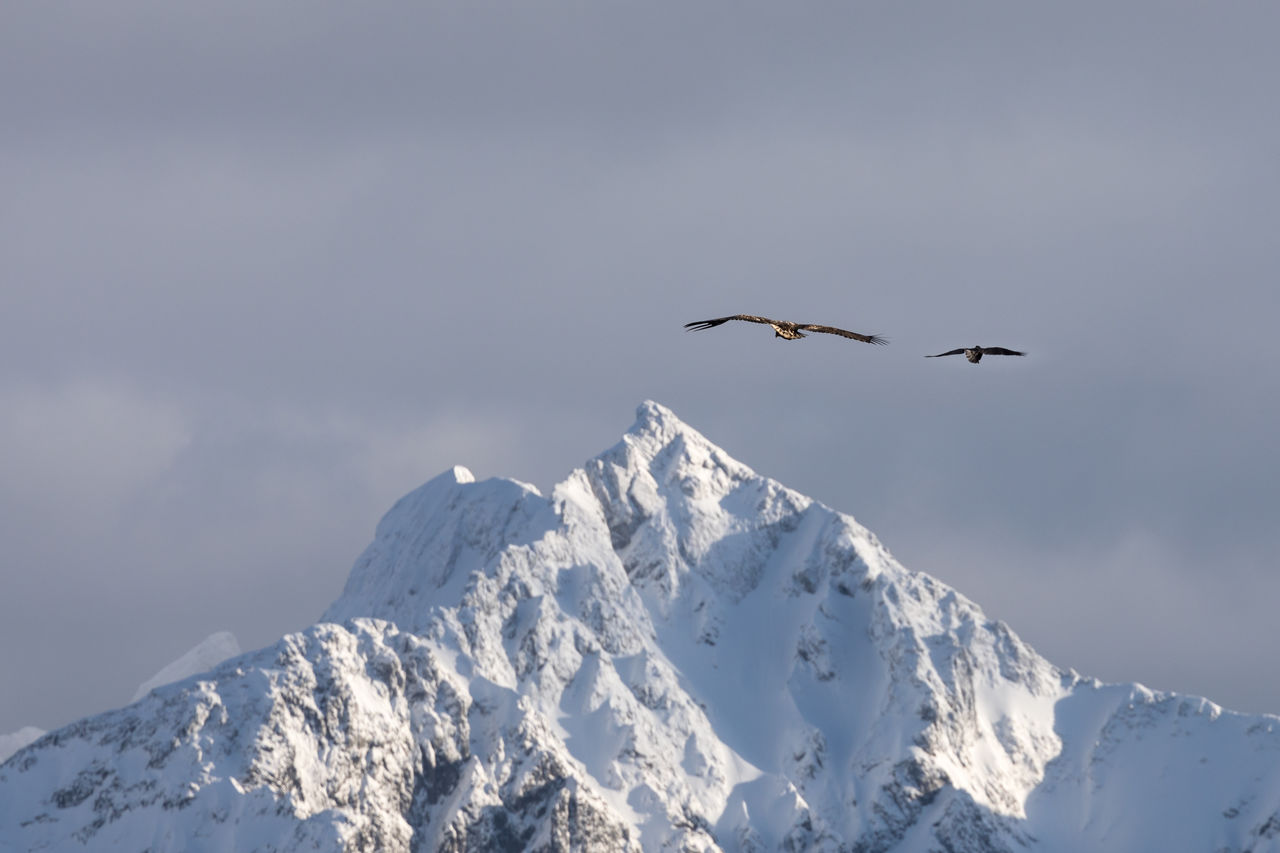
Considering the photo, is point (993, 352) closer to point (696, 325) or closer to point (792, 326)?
point (792, 326)

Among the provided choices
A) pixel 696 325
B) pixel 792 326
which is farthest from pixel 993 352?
pixel 696 325

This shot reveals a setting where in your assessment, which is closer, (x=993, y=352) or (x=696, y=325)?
(x=696, y=325)

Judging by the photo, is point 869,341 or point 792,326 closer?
point 869,341

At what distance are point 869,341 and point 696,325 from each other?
8.81 meters

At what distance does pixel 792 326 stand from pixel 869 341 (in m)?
9.86

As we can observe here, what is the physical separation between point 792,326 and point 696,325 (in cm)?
1347

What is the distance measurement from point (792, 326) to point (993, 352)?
36.0ft

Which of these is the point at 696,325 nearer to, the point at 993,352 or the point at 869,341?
the point at 869,341

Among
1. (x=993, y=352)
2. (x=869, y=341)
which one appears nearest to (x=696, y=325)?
(x=869, y=341)

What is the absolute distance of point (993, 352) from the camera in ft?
422

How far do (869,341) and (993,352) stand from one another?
556 inches

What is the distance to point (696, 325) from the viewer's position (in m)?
113

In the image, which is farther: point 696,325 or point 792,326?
point 792,326

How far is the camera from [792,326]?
12588cm
